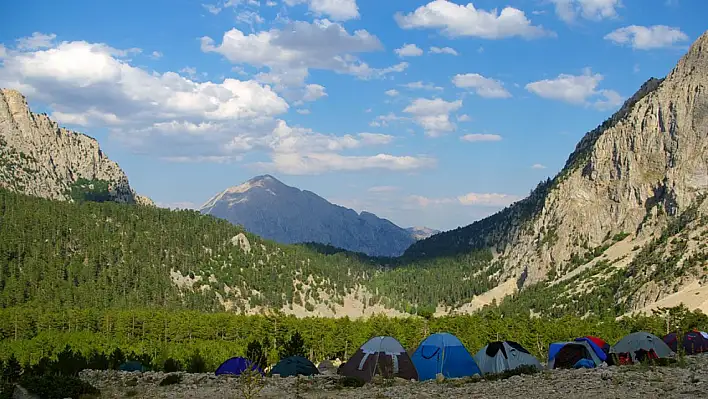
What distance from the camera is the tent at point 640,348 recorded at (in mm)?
32250

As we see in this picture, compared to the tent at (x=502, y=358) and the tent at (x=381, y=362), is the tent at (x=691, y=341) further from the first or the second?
the tent at (x=381, y=362)

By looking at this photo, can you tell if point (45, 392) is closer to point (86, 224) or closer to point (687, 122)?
point (86, 224)

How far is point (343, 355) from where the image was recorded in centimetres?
9350

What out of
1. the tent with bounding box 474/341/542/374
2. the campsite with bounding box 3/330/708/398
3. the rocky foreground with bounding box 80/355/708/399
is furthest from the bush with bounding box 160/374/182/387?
the tent with bounding box 474/341/542/374

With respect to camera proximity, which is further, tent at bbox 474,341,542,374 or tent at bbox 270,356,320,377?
tent at bbox 474,341,542,374

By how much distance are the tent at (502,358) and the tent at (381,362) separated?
20.1 feet

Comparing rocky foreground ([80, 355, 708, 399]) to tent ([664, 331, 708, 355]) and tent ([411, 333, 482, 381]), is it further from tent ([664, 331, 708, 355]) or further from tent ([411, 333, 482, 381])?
tent ([664, 331, 708, 355])

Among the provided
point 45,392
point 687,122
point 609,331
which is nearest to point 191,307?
point 609,331

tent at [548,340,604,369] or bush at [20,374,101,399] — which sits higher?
bush at [20,374,101,399]

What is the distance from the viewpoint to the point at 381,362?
88.9ft

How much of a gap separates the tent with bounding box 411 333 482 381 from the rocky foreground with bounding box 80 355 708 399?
9.37 meters

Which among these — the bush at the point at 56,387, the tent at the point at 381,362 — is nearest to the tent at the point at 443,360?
the tent at the point at 381,362

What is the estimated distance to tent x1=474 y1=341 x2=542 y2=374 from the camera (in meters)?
32.1

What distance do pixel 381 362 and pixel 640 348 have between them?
16.6 metres
